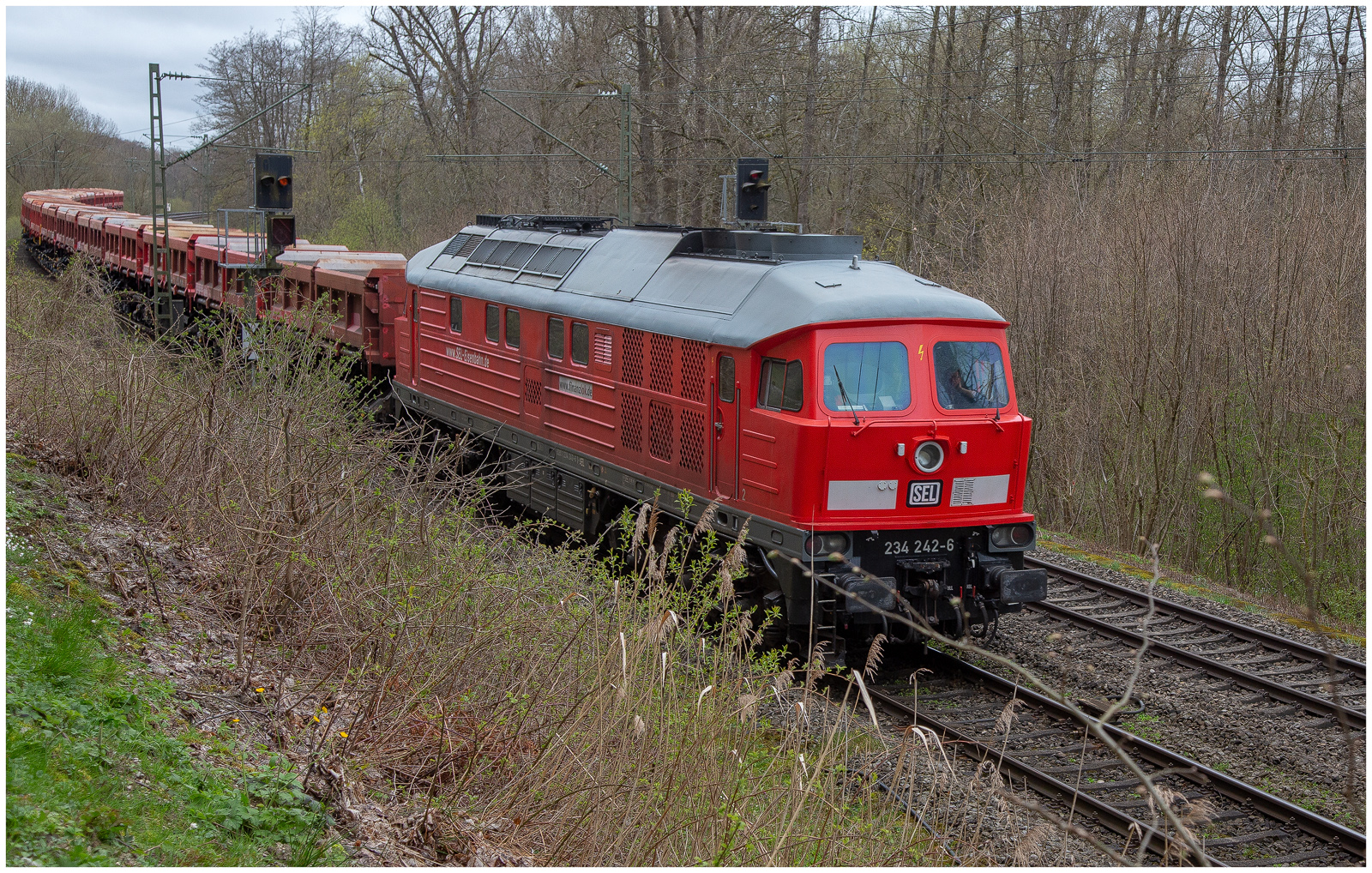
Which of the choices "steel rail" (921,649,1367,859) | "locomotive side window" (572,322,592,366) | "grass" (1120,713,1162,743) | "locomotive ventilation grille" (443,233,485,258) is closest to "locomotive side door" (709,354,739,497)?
"locomotive side window" (572,322,592,366)

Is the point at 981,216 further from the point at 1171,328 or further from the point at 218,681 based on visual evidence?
the point at 218,681

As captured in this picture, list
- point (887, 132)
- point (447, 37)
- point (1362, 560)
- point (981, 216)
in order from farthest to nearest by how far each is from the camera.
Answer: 1. point (447, 37)
2. point (887, 132)
3. point (981, 216)
4. point (1362, 560)

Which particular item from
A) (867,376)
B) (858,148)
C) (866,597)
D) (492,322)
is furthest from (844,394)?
(858,148)

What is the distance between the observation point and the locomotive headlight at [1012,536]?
29.8 feet

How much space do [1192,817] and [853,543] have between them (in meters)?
4.98

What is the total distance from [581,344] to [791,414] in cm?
356

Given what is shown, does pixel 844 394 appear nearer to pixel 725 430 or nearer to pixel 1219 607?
pixel 725 430

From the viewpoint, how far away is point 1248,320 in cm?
1430

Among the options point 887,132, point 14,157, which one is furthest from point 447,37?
point 14,157

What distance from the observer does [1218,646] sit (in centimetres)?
991

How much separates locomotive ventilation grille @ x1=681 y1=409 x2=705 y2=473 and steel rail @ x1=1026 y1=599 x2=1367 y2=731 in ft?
12.6

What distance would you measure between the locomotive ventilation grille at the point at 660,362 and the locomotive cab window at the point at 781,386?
4.20 ft

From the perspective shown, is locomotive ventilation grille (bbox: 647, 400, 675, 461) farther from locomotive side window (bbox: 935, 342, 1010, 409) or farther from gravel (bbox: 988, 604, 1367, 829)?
gravel (bbox: 988, 604, 1367, 829)

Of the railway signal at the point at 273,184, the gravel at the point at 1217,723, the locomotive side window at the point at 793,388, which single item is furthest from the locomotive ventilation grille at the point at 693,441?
the railway signal at the point at 273,184
